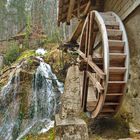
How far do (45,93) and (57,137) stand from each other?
24.2 feet

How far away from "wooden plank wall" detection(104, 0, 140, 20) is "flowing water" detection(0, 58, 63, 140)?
4173 mm

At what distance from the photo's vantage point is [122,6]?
610cm

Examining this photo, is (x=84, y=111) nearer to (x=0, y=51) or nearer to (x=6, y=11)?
(x=0, y=51)

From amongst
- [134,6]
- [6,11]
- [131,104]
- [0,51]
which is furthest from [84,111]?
[6,11]

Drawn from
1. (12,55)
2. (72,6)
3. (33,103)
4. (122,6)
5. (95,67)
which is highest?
(72,6)

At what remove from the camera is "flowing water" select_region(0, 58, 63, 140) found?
9.20m

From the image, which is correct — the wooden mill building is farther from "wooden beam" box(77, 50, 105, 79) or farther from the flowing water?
the flowing water

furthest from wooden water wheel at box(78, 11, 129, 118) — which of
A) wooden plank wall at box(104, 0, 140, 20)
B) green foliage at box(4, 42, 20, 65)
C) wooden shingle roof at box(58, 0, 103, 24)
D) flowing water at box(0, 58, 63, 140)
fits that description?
green foliage at box(4, 42, 20, 65)

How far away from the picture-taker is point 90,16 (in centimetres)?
641

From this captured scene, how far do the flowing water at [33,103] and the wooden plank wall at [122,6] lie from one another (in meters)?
4.17

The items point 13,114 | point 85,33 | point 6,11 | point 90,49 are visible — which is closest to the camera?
point 90,49

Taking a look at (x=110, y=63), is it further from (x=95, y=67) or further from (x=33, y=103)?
(x=33, y=103)

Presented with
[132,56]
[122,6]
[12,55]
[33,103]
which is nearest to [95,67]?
[132,56]

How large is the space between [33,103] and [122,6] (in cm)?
541
